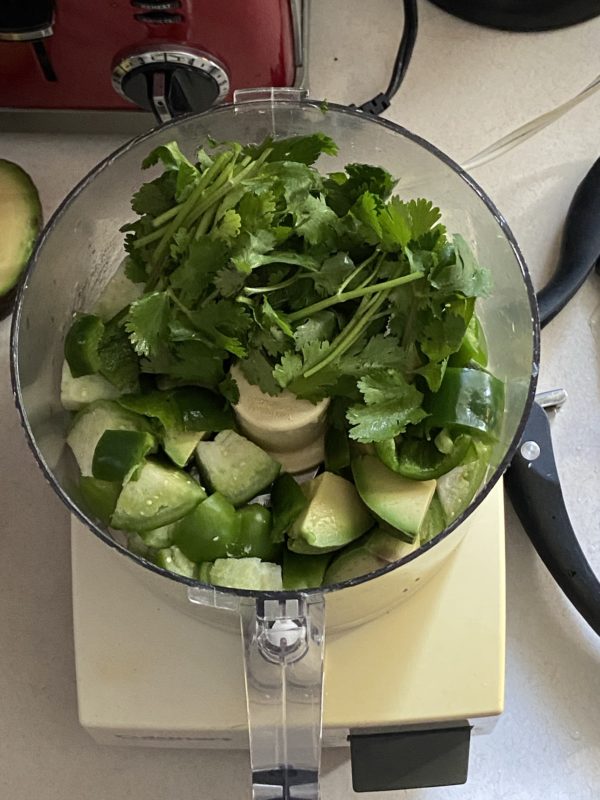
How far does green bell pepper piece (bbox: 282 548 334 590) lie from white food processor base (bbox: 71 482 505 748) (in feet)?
0.30

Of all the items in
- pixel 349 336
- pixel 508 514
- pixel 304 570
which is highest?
pixel 349 336

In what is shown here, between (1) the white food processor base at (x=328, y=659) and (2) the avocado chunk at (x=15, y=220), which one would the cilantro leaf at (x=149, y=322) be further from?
(2) the avocado chunk at (x=15, y=220)

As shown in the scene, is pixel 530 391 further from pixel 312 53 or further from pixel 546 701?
pixel 312 53

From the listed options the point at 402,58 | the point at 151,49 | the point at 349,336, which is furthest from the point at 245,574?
the point at 402,58

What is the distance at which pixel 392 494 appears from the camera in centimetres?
51

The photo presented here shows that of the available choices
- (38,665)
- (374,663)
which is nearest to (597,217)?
(374,663)

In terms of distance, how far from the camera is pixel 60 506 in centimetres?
73

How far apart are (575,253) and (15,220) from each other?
446 mm

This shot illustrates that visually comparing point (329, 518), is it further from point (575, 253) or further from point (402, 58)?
point (402, 58)

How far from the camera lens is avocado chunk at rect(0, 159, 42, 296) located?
2.48 feet

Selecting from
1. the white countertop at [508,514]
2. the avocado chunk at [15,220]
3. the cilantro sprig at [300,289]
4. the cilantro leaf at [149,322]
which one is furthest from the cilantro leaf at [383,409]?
the avocado chunk at [15,220]

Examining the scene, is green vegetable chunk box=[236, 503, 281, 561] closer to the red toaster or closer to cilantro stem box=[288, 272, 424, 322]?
cilantro stem box=[288, 272, 424, 322]

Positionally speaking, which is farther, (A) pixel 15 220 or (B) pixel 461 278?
(A) pixel 15 220

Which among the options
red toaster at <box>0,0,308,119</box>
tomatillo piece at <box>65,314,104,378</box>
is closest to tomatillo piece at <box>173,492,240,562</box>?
tomatillo piece at <box>65,314,104,378</box>
